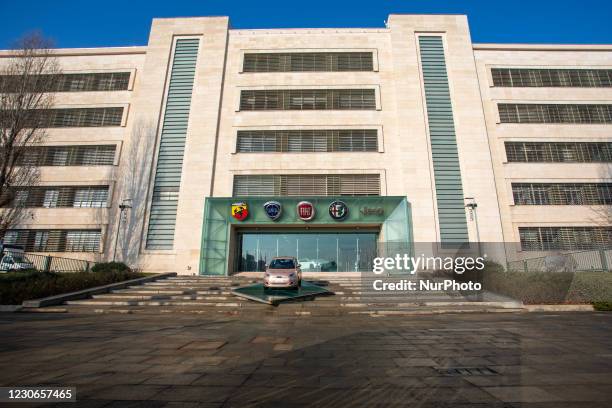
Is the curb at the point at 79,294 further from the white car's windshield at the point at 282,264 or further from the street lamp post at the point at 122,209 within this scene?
the white car's windshield at the point at 282,264

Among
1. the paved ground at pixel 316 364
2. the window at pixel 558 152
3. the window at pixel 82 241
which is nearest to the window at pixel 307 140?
the window at pixel 558 152

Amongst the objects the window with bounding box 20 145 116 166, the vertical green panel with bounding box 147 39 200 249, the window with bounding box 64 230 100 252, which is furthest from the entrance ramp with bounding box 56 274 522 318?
the window with bounding box 20 145 116 166

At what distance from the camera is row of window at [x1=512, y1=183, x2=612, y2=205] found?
866 inches

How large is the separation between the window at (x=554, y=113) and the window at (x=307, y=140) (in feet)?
38.8

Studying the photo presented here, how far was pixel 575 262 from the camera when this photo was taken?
1888cm

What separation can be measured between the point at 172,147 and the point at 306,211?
12396mm

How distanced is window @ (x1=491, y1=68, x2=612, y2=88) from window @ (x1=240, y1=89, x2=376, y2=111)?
11.9 meters

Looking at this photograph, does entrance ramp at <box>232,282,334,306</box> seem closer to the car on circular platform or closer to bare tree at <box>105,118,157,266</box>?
the car on circular platform

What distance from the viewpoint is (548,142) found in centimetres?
2350

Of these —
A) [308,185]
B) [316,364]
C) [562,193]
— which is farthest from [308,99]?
[316,364]

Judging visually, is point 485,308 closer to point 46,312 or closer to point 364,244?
point 364,244

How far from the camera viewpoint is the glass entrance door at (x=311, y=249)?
72.8 feet

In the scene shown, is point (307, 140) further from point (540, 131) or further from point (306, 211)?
point (540, 131)

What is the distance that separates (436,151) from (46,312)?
2524 cm
